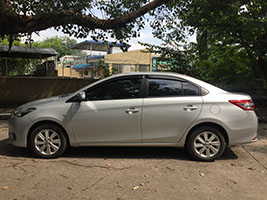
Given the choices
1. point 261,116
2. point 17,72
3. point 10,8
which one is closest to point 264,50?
point 261,116

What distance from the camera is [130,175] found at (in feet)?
13.3

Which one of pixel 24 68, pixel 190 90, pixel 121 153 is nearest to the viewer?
pixel 190 90

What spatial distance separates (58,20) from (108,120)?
533cm

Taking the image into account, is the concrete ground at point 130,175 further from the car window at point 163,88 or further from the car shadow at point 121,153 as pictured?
the car window at point 163,88

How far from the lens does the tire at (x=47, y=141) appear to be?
4.70 m

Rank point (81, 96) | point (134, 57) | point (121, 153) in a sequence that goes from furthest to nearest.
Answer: point (134, 57), point (121, 153), point (81, 96)

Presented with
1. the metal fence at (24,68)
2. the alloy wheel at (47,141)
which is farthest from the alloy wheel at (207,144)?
the metal fence at (24,68)

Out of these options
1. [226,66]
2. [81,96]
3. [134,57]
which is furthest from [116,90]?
[134,57]

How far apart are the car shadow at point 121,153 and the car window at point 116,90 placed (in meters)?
1.14

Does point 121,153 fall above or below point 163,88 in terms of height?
below

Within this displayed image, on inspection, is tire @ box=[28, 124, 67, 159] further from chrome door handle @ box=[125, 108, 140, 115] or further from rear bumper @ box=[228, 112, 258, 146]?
rear bumper @ box=[228, 112, 258, 146]

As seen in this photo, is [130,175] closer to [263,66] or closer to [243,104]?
[243,104]

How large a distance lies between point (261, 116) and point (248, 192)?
19.0 ft

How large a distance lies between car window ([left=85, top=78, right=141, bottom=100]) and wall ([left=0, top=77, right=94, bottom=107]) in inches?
275
